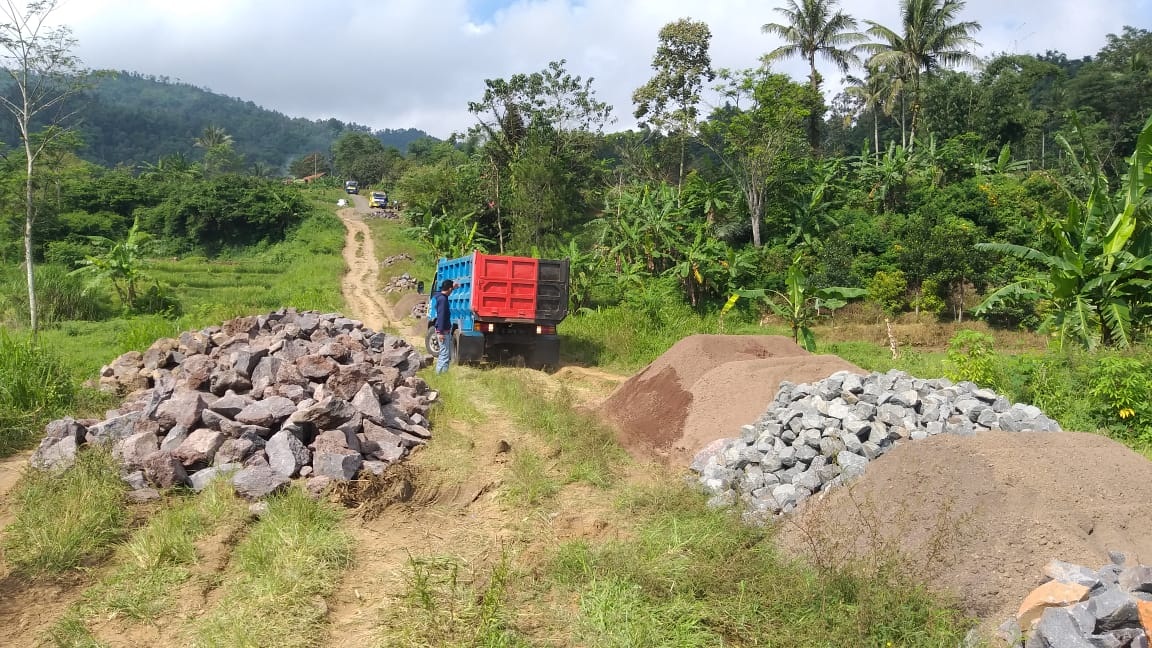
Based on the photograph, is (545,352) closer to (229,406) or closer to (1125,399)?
(229,406)

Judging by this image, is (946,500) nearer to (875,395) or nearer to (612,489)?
(875,395)

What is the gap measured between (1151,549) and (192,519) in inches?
271

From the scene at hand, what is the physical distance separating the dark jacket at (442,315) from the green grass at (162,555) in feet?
22.4

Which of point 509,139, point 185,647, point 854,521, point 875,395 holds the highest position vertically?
point 509,139

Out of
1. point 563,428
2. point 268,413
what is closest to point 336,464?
point 268,413

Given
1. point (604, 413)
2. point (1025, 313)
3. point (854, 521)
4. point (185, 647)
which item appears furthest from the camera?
point (1025, 313)

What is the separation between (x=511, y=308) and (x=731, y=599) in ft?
29.4

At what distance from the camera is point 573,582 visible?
488 cm

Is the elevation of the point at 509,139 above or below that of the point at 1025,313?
above

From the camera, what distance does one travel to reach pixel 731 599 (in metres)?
4.52

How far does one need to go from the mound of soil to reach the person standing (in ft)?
27.3

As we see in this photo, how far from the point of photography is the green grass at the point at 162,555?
4805 millimetres

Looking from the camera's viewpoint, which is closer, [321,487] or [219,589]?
[219,589]

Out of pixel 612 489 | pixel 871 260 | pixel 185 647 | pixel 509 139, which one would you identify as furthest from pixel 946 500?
pixel 509 139
